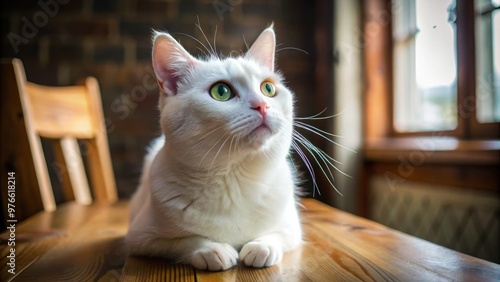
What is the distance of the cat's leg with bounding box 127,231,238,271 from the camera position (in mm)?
708

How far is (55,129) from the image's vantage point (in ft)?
4.84

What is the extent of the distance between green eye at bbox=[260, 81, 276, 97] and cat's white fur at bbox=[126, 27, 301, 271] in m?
0.01

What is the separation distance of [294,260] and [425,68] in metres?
1.04

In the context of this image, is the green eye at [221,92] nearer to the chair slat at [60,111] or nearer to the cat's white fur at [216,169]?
the cat's white fur at [216,169]

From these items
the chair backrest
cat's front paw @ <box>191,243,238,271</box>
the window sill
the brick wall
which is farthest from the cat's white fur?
the brick wall

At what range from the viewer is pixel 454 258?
2.53ft

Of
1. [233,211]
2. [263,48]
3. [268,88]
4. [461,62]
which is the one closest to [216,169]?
[233,211]

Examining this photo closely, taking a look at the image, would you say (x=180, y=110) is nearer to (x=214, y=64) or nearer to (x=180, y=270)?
(x=214, y=64)

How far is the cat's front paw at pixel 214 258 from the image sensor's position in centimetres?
70

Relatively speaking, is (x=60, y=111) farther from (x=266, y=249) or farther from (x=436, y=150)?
(x=436, y=150)

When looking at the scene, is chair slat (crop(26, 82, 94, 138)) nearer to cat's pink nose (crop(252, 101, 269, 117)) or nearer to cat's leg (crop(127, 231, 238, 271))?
cat's leg (crop(127, 231, 238, 271))

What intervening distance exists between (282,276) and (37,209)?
92 centimetres

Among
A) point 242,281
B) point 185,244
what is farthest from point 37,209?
point 242,281

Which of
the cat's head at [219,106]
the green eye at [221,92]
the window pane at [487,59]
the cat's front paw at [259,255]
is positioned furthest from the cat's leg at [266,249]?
the window pane at [487,59]
